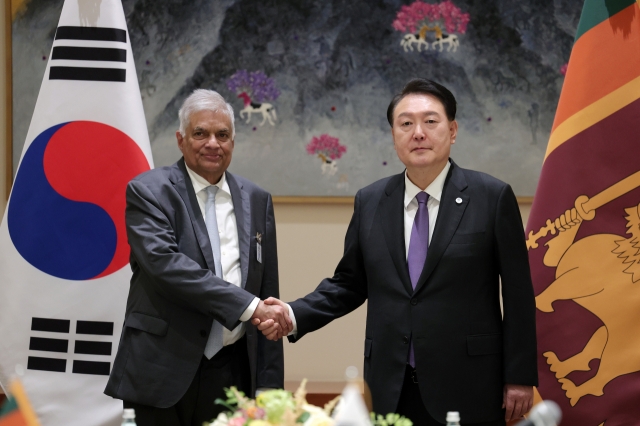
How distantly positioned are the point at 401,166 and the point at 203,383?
187cm

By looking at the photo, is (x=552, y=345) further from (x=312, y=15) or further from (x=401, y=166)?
(x=312, y=15)

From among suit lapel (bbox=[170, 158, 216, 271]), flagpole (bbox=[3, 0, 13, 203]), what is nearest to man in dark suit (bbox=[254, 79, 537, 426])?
suit lapel (bbox=[170, 158, 216, 271])

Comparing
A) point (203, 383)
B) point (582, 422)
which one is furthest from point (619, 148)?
point (203, 383)

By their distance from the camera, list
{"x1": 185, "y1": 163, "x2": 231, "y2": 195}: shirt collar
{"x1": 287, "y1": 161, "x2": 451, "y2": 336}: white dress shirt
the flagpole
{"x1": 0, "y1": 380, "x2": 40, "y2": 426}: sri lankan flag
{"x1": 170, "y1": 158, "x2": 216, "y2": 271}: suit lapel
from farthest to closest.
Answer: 1. the flagpole
2. {"x1": 185, "y1": 163, "x2": 231, "y2": 195}: shirt collar
3. {"x1": 170, "y1": 158, "x2": 216, "y2": 271}: suit lapel
4. {"x1": 287, "y1": 161, "x2": 451, "y2": 336}: white dress shirt
5. {"x1": 0, "y1": 380, "x2": 40, "y2": 426}: sri lankan flag

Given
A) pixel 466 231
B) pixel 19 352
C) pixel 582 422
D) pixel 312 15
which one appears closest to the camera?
pixel 466 231

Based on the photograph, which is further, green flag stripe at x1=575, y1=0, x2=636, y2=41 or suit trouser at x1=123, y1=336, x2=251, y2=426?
green flag stripe at x1=575, y1=0, x2=636, y2=41

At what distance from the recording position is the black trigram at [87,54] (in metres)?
2.93

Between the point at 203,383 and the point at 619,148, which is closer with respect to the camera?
the point at 203,383

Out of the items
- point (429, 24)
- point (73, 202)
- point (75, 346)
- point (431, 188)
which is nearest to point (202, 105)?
point (73, 202)

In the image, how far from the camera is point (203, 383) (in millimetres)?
2416

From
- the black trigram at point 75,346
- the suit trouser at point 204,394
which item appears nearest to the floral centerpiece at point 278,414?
the suit trouser at point 204,394

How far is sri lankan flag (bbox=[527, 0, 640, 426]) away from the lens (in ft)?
8.47

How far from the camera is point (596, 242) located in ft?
8.61

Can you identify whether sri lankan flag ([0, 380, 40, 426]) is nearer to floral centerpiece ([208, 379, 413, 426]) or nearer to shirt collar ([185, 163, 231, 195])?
floral centerpiece ([208, 379, 413, 426])
